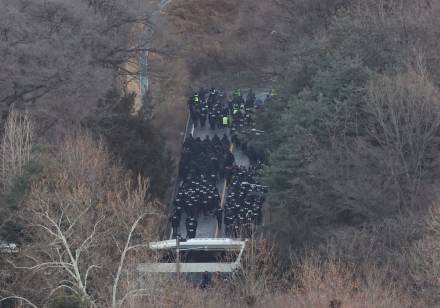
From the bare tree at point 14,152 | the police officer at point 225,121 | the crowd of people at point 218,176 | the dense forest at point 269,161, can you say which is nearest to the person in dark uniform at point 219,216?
the crowd of people at point 218,176

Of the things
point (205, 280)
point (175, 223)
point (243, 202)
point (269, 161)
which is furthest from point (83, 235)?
point (269, 161)

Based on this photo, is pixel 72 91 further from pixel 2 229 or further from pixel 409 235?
pixel 409 235

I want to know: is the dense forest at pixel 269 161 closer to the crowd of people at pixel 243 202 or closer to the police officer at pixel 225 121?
the crowd of people at pixel 243 202

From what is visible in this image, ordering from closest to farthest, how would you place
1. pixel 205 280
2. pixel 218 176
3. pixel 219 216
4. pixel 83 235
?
pixel 83 235 < pixel 205 280 < pixel 219 216 < pixel 218 176

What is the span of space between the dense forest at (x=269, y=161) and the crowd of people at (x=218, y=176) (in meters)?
0.93

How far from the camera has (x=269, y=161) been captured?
105 feet

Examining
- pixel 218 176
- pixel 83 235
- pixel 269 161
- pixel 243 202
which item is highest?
pixel 269 161

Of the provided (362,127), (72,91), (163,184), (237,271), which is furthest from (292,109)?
(237,271)

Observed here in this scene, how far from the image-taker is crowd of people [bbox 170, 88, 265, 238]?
3098cm

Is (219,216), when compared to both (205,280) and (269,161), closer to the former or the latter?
(269,161)

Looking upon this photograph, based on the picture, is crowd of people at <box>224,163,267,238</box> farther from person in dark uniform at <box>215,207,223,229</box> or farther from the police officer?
the police officer

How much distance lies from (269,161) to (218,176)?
4716mm

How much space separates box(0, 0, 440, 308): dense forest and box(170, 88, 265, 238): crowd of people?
0.93 m

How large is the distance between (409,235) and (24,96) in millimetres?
15266
